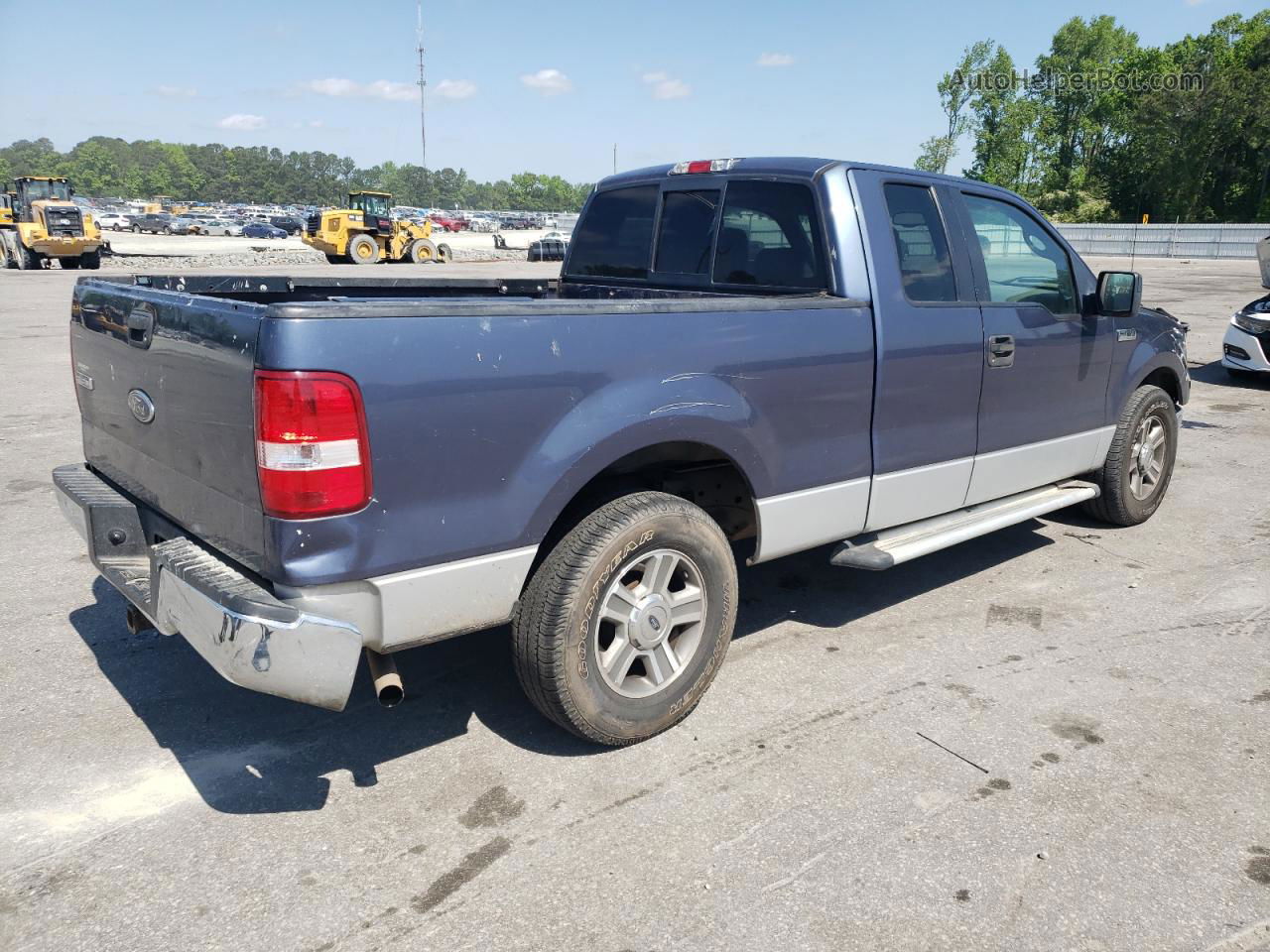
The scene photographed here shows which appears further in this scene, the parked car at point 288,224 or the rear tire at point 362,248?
the parked car at point 288,224

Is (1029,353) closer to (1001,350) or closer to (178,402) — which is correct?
(1001,350)

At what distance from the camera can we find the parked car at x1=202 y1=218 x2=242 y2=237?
269 ft

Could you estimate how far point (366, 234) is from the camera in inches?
1348

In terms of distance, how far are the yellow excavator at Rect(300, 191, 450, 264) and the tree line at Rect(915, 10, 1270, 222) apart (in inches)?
2059

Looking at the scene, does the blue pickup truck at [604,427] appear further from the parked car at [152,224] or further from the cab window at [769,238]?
the parked car at [152,224]

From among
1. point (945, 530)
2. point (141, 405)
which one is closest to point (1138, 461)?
point (945, 530)

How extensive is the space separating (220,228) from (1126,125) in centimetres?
7526

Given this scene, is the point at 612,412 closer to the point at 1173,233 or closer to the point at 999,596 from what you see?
the point at 999,596

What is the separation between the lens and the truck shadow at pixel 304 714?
10.3ft

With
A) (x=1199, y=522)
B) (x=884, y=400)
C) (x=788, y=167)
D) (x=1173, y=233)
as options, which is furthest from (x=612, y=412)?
(x=1173, y=233)

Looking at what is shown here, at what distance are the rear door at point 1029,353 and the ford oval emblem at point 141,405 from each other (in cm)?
331

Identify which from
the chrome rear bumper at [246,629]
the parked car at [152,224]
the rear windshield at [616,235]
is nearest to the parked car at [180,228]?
the parked car at [152,224]

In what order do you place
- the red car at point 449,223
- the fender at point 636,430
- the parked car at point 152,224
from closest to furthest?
1. the fender at point 636,430
2. the parked car at point 152,224
3. the red car at point 449,223

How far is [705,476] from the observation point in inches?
149
